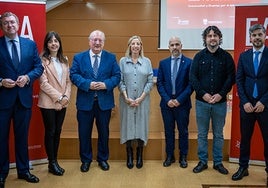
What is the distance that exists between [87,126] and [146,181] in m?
0.84

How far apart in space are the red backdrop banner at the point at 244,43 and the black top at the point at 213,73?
39cm

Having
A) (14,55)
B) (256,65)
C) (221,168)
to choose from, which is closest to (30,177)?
(14,55)

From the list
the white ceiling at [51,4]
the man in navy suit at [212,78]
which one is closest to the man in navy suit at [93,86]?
the man in navy suit at [212,78]

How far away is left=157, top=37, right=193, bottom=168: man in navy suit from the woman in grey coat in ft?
0.58

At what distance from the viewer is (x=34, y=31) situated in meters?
3.90

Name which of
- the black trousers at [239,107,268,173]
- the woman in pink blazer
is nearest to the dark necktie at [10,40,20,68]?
the woman in pink blazer

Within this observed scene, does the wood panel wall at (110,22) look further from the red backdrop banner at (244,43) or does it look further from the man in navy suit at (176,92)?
the man in navy suit at (176,92)

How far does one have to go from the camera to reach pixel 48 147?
376 cm

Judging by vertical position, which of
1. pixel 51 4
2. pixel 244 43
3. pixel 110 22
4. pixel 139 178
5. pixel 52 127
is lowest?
pixel 139 178

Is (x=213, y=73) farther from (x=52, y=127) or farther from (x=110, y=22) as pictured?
(x=110, y=22)

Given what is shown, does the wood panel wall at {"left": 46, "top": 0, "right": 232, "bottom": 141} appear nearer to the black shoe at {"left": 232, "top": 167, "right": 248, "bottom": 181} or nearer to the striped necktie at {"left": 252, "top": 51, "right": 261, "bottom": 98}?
the striped necktie at {"left": 252, "top": 51, "right": 261, "bottom": 98}

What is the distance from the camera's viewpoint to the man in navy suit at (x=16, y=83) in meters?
3.32

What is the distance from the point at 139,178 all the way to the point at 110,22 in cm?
340

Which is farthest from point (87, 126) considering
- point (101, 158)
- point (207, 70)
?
point (207, 70)
